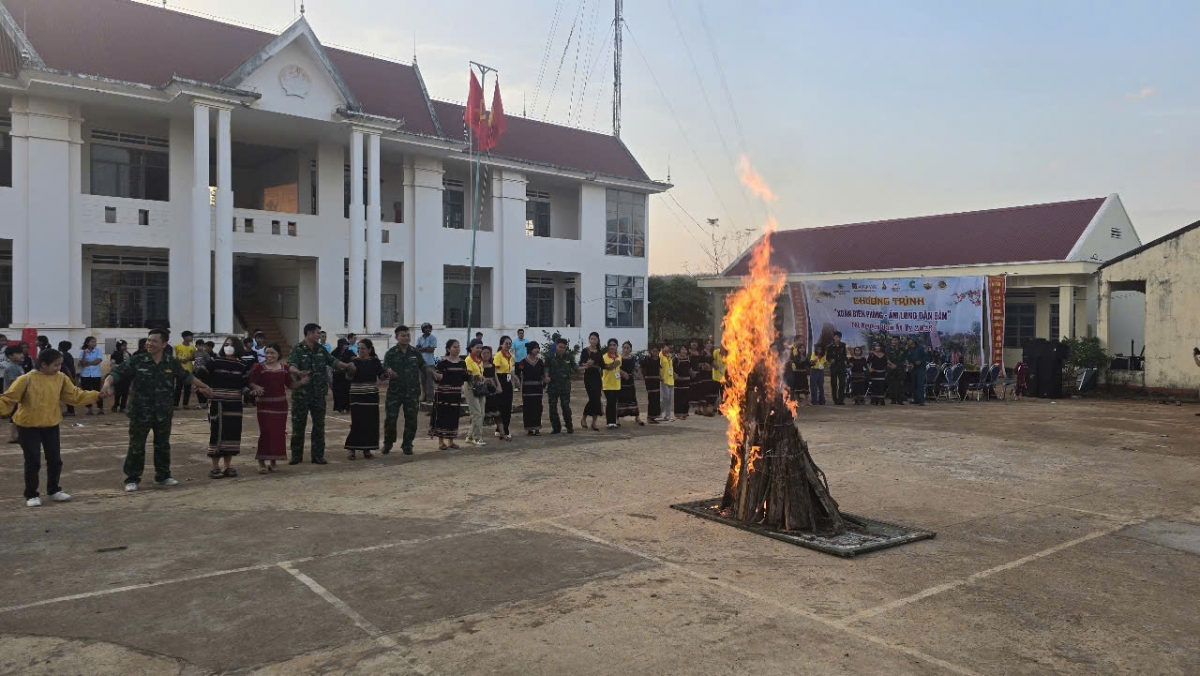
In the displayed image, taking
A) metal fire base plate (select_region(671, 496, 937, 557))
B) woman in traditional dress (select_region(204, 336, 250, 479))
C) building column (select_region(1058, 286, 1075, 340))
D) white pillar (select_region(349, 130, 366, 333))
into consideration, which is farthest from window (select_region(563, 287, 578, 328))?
metal fire base plate (select_region(671, 496, 937, 557))

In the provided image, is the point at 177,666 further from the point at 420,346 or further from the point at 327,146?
the point at 327,146

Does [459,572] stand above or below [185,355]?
below

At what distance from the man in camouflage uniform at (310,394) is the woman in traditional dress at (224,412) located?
30.7 inches

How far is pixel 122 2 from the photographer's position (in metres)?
22.1

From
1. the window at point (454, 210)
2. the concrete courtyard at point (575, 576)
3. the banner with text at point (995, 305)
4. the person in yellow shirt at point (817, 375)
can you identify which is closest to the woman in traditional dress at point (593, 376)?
the concrete courtyard at point (575, 576)

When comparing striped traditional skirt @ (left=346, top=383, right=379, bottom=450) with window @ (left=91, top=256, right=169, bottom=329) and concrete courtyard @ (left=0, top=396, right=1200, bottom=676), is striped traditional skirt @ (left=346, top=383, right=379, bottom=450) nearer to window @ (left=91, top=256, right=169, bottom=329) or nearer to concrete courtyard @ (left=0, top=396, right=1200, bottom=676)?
concrete courtyard @ (left=0, top=396, right=1200, bottom=676)

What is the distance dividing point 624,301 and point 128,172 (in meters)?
17.9

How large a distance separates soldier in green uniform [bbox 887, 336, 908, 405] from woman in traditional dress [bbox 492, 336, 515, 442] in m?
10.4

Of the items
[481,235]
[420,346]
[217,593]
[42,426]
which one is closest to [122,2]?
[481,235]

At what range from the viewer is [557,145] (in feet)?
101

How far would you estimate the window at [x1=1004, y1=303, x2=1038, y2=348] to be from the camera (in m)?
29.9

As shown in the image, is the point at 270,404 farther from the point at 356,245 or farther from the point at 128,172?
the point at 128,172

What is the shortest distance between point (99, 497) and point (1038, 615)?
8.73 meters

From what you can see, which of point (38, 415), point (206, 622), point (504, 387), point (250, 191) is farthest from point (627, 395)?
point (250, 191)
